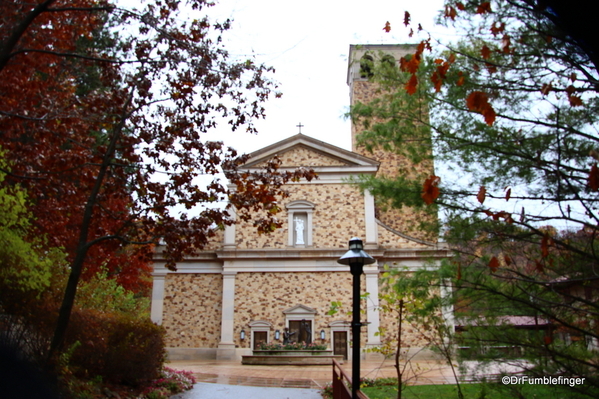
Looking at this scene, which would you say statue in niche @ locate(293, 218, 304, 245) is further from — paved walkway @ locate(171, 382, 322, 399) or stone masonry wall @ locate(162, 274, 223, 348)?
paved walkway @ locate(171, 382, 322, 399)

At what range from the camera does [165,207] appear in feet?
27.5

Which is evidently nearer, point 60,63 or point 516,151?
point 516,151

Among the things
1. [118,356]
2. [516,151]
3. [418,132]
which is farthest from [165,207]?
[516,151]

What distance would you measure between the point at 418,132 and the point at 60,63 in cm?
759

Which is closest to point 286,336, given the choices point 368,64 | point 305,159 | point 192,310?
point 192,310

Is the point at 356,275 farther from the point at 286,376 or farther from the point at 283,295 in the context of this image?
the point at 283,295

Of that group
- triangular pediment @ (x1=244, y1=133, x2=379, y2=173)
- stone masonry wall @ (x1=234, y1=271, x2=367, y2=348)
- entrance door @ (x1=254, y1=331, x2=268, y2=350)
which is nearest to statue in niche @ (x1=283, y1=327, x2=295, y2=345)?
stone masonry wall @ (x1=234, y1=271, x2=367, y2=348)

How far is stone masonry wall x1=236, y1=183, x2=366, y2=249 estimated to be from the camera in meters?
22.8

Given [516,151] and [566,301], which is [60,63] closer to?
[516,151]

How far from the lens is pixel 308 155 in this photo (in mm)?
24234

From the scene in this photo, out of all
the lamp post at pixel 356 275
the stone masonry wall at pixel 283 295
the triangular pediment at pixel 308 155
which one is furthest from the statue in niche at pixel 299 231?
the lamp post at pixel 356 275

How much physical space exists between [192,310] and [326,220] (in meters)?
7.59

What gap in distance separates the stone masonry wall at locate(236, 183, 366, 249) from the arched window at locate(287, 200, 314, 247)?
22 centimetres

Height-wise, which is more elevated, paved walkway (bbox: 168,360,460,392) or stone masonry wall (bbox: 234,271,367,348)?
stone masonry wall (bbox: 234,271,367,348)
